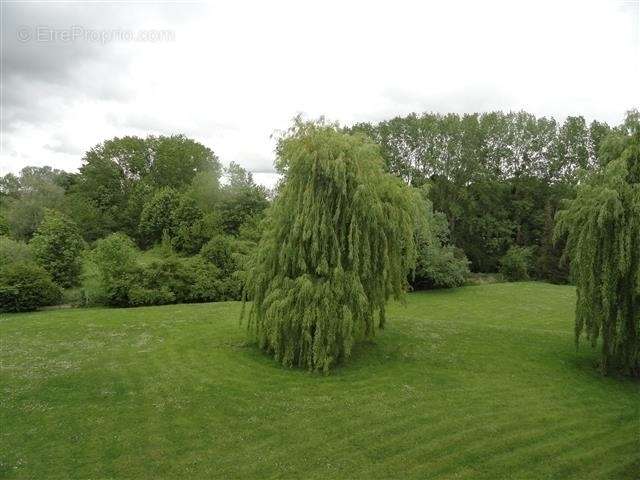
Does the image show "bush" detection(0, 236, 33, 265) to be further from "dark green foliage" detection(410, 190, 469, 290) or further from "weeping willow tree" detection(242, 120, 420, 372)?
"dark green foliage" detection(410, 190, 469, 290)

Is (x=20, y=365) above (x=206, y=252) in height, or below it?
below

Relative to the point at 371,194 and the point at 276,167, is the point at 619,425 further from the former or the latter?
the point at 276,167

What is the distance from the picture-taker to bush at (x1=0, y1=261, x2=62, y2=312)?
25.6 metres

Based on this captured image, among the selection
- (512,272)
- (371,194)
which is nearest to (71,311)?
(371,194)

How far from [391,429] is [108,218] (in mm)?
43056

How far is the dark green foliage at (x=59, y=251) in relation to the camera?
29.8 meters

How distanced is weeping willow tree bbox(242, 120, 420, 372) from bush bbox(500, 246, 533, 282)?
28.0 meters

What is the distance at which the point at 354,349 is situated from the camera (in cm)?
1770

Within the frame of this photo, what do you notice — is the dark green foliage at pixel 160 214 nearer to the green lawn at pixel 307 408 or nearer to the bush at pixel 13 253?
the bush at pixel 13 253

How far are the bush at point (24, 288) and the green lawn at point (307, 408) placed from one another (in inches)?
259

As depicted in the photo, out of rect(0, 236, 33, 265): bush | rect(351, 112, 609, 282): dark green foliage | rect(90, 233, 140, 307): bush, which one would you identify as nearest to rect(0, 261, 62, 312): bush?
rect(0, 236, 33, 265): bush

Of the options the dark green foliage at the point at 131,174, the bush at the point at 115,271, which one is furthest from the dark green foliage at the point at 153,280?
the dark green foliage at the point at 131,174

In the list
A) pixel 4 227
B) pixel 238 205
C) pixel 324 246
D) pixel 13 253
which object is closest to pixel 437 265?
pixel 238 205

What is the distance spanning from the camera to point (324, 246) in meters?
15.4
